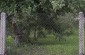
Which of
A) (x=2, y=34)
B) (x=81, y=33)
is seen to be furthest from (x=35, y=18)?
(x=81, y=33)

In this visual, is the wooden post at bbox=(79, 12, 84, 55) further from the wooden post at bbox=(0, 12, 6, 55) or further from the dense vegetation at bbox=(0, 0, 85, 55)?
the wooden post at bbox=(0, 12, 6, 55)

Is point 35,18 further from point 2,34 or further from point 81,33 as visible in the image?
point 81,33

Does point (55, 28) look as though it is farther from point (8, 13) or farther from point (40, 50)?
point (8, 13)

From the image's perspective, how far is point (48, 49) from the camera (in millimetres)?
11891

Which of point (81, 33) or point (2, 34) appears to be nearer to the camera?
point (81, 33)

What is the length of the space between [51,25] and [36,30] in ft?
4.40

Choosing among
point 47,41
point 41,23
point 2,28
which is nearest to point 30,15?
point 41,23

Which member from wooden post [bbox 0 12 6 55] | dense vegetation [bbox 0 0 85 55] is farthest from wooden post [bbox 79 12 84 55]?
wooden post [bbox 0 12 6 55]

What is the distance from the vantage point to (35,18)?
465 inches

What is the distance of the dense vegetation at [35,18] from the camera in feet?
38.9

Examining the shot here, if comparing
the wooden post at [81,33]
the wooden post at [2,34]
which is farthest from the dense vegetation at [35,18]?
the wooden post at [2,34]

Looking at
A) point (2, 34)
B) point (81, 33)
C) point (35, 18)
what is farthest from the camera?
point (35, 18)

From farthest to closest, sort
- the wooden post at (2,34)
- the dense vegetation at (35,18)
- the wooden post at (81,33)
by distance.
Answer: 1. the dense vegetation at (35,18)
2. the wooden post at (2,34)
3. the wooden post at (81,33)

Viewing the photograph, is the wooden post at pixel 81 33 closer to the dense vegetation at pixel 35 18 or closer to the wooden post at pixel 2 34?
the dense vegetation at pixel 35 18
